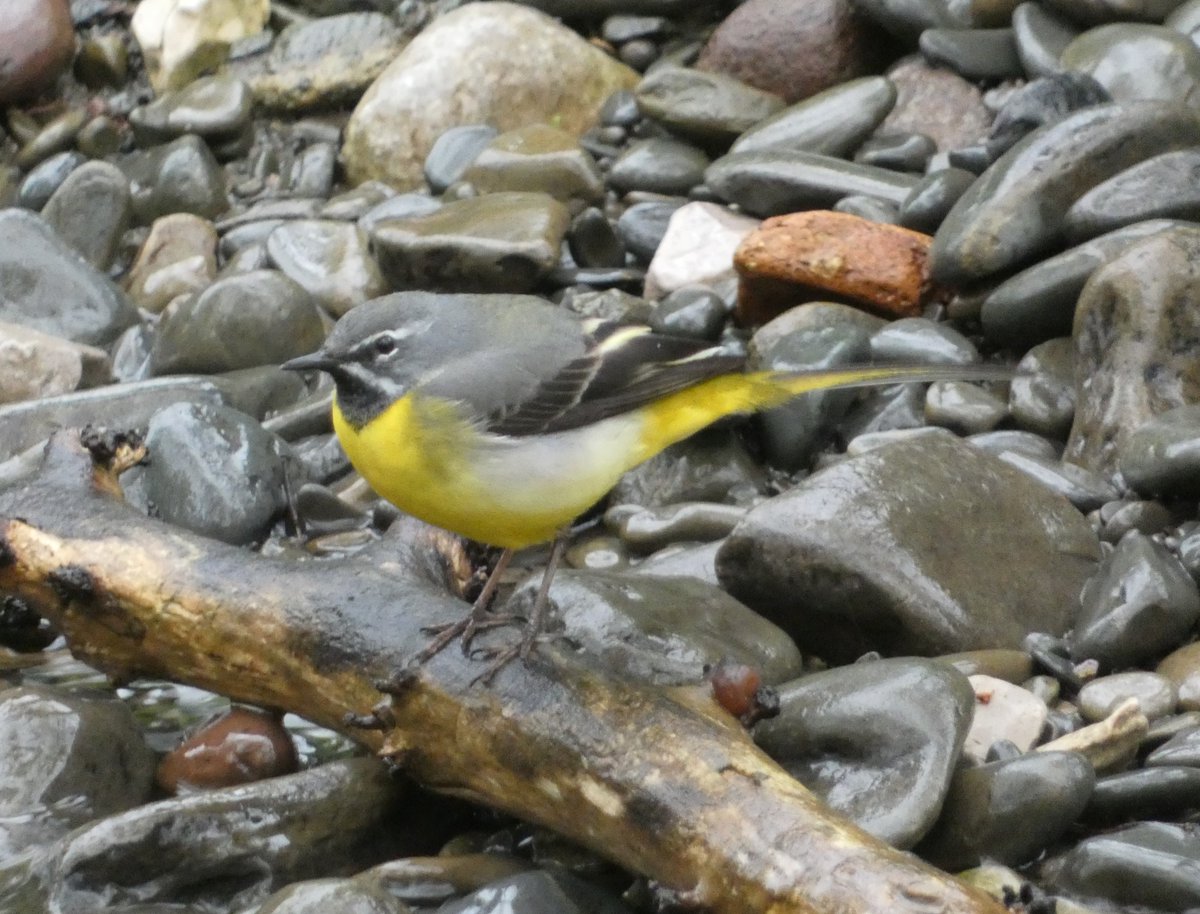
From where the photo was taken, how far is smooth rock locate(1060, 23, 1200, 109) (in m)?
7.90

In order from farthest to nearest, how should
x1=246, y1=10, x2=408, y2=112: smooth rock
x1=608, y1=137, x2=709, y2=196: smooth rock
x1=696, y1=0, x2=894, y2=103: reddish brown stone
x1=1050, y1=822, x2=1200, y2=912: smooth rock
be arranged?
x1=246, y1=10, x2=408, y2=112: smooth rock → x1=696, y1=0, x2=894, y2=103: reddish brown stone → x1=608, y1=137, x2=709, y2=196: smooth rock → x1=1050, y1=822, x2=1200, y2=912: smooth rock

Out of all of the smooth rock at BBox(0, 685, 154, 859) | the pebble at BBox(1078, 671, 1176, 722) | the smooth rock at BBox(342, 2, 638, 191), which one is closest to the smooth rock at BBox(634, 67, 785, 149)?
the smooth rock at BBox(342, 2, 638, 191)

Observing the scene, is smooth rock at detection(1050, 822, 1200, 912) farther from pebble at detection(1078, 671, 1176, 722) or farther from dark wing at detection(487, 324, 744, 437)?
dark wing at detection(487, 324, 744, 437)

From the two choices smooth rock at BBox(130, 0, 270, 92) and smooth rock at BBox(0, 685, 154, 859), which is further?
smooth rock at BBox(130, 0, 270, 92)

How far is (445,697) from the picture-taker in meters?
4.58

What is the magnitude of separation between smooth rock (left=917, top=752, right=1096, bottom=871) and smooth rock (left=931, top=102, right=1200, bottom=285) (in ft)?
10.6

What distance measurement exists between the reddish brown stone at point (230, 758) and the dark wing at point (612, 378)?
53.2 inches

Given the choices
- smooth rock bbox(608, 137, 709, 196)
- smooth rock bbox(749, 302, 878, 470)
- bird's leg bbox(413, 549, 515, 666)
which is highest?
bird's leg bbox(413, 549, 515, 666)

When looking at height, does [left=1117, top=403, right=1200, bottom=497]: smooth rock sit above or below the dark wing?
below

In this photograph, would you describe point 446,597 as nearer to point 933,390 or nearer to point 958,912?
point 958,912

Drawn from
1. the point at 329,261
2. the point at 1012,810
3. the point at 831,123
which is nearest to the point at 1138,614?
the point at 1012,810

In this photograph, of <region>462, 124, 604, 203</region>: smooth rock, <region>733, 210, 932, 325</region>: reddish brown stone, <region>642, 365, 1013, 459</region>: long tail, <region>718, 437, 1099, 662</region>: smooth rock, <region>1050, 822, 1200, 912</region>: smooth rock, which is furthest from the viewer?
<region>462, 124, 604, 203</region>: smooth rock

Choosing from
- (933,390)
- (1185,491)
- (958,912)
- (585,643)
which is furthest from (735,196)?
(958,912)

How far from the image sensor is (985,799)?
14.5 ft
